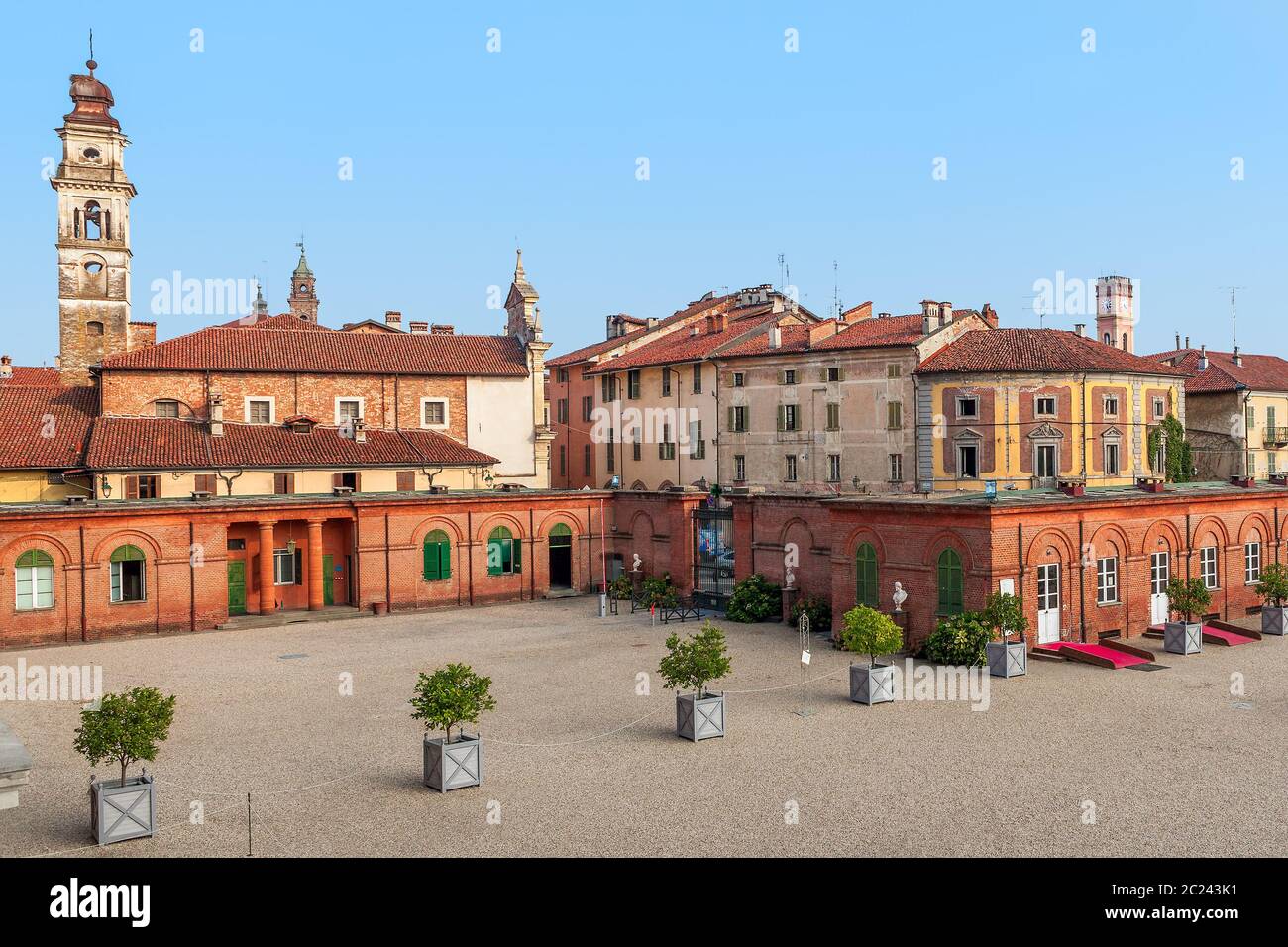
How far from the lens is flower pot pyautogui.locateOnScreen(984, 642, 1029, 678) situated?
25.3 m

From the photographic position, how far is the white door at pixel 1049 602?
28.3m

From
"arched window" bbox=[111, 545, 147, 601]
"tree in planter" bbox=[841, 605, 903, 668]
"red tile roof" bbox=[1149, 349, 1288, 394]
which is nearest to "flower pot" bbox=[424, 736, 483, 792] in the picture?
"tree in planter" bbox=[841, 605, 903, 668]

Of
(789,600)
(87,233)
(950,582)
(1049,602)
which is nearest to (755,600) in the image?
(789,600)

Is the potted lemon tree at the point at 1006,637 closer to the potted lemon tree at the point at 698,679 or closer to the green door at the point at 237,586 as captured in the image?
the potted lemon tree at the point at 698,679

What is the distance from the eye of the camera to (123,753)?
1562 centimetres

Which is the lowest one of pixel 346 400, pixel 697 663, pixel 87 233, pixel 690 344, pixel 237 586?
pixel 237 586

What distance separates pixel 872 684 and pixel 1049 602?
27.6ft

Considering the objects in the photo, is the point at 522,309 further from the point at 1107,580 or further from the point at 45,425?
the point at 1107,580

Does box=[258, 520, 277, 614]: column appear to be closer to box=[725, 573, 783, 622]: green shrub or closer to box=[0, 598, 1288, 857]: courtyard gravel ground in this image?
box=[0, 598, 1288, 857]: courtyard gravel ground

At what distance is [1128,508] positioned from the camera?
30.5 metres

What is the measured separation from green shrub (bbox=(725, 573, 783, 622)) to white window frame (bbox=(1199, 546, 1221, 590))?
13.5m

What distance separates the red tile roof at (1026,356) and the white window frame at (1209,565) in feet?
61.7

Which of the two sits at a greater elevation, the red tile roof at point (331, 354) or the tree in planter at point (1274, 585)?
the red tile roof at point (331, 354)

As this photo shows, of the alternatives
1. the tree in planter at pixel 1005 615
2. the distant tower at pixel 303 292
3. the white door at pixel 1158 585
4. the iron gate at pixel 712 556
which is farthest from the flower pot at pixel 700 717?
the distant tower at pixel 303 292
